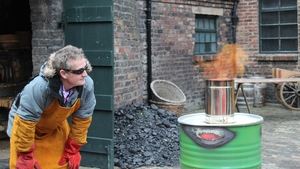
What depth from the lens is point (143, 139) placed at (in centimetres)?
639

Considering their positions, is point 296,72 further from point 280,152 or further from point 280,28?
point 280,152

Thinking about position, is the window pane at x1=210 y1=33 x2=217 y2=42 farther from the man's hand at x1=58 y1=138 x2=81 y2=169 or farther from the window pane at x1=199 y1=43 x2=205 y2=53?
the man's hand at x1=58 y1=138 x2=81 y2=169

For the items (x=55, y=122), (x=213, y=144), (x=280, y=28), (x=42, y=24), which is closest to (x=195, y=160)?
(x=213, y=144)

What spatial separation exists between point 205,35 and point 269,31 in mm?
1597

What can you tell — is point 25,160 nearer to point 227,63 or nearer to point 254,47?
point 227,63

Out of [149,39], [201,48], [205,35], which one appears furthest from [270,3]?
[149,39]

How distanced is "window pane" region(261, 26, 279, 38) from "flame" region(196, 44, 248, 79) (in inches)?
25.7

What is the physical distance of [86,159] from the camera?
19.4 feet

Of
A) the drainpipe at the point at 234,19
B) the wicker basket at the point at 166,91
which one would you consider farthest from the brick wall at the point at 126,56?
the drainpipe at the point at 234,19

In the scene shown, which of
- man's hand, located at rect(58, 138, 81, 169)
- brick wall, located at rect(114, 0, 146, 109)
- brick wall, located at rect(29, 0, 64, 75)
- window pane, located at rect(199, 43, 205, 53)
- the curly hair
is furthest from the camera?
window pane, located at rect(199, 43, 205, 53)

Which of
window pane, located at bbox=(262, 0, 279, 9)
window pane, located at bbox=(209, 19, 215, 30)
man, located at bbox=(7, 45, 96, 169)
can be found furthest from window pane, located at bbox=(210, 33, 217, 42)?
man, located at bbox=(7, 45, 96, 169)

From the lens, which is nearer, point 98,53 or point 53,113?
point 53,113

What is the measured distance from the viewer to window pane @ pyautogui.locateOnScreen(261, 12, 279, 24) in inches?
455

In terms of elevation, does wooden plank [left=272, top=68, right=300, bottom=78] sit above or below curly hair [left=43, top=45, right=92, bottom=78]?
below
